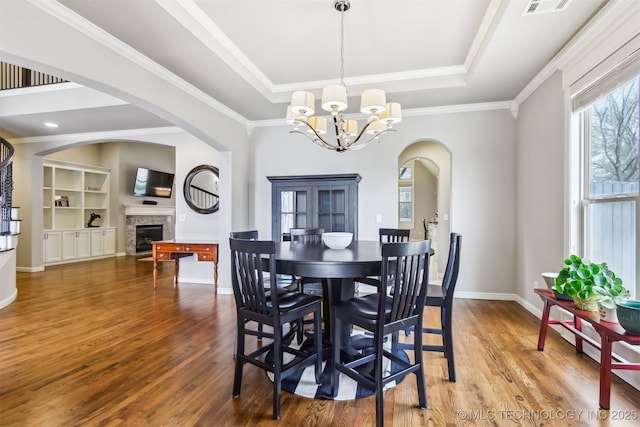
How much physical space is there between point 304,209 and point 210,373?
8.58 feet

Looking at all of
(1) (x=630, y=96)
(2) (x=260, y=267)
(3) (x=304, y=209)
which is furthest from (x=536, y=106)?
(2) (x=260, y=267)

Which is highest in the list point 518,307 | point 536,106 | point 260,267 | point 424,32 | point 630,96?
point 424,32

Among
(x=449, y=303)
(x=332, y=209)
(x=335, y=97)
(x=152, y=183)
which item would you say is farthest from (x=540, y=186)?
(x=152, y=183)

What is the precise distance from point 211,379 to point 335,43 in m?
3.07

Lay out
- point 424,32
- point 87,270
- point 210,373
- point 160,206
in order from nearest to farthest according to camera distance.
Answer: point 210,373, point 424,32, point 87,270, point 160,206

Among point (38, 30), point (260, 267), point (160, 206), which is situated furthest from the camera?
point (160, 206)

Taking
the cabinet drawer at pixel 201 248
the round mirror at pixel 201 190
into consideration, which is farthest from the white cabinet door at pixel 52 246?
the cabinet drawer at pixel 201 248

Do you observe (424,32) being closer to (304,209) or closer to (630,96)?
(630,96)

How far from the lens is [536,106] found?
3.70 metres

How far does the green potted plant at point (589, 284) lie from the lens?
2.22m

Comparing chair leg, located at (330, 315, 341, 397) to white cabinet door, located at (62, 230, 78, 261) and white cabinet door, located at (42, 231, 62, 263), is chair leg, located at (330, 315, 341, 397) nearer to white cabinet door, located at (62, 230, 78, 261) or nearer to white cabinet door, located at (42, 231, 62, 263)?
white cabinet door, located at (42, 231, 62, 263)

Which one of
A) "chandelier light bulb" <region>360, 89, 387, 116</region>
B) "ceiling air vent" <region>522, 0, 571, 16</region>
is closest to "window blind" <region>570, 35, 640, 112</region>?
"ceiling air vent" <region>522, 0, 571, 16</region>

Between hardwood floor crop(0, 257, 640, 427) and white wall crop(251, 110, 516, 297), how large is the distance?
2.68 ft

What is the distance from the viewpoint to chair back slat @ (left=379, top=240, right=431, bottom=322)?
180 cm
